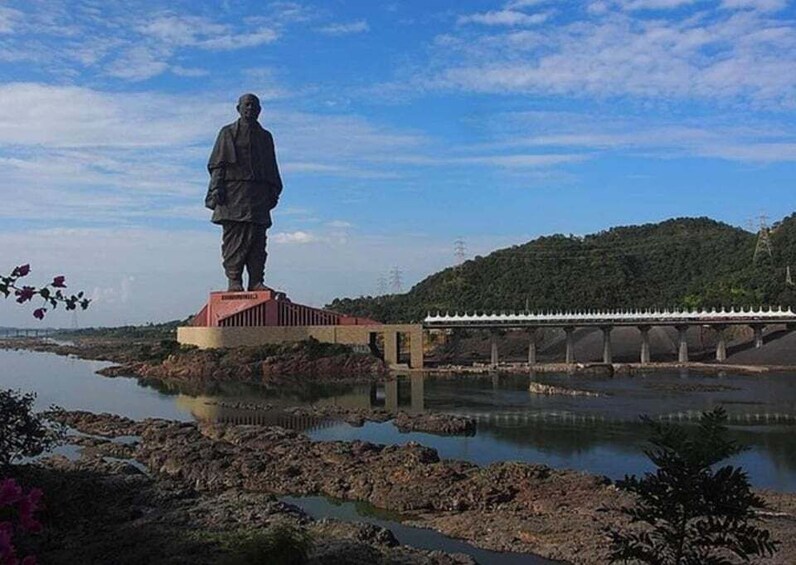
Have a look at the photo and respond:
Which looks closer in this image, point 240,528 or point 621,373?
point 240,528

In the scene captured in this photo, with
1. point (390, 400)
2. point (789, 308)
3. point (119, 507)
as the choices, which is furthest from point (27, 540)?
point (789, 308)

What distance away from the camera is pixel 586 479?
723 inches

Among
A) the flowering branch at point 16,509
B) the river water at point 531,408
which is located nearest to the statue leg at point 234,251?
the river water at point 531,408

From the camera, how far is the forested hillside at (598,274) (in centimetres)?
8469

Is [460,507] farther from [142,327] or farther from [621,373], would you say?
[142,327]

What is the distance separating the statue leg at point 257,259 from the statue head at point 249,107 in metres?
7.72

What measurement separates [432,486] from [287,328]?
130 feet

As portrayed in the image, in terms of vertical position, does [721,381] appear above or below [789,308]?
below

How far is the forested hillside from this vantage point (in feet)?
278

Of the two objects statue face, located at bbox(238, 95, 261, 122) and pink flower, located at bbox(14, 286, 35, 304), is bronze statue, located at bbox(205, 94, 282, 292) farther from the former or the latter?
pink flower, located at bbox(14, 286, 35, 304)

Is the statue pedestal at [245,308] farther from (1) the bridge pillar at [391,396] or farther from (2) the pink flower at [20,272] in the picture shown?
(2) the pink flower at [20,272]

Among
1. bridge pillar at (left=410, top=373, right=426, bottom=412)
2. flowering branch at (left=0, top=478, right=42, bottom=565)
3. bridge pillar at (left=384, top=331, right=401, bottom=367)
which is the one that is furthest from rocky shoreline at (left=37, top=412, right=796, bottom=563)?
bridge pillar at (left=384, top=331, right=401, bottom=367)

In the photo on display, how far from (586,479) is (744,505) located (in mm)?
12178

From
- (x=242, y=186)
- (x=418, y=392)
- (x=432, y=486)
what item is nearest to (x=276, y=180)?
(x=242, y=186)
